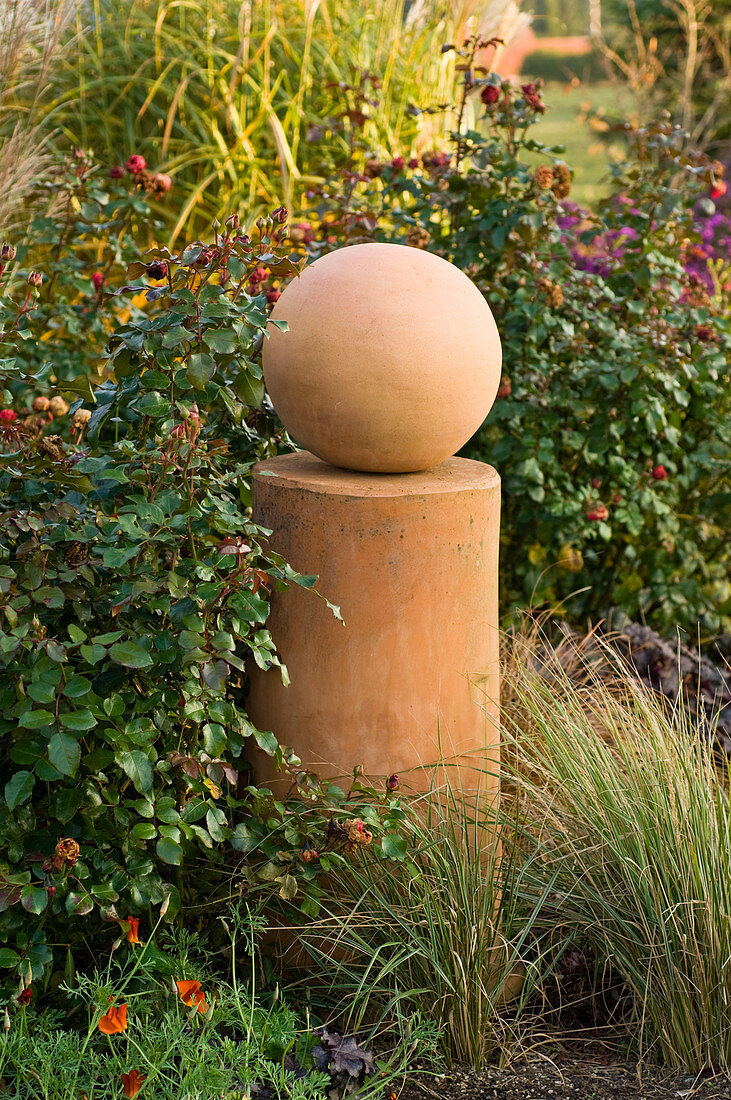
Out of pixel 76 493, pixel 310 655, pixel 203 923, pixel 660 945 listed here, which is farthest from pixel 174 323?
pixel 660 945

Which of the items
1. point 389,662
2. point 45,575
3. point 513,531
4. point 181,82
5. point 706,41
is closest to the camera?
point 45,575

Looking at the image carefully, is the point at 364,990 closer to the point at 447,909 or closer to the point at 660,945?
the point at 447,909

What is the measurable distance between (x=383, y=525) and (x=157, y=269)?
0.70 meters

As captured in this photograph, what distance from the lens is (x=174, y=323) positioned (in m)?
2.27

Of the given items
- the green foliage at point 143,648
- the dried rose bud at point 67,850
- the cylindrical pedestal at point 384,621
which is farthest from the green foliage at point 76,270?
the dried rose bud at point 67,850

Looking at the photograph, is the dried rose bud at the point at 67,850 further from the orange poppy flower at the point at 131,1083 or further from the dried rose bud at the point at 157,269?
the dried rose bud at the point at 157,269

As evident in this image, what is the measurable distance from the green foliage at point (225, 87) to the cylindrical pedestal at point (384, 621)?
330 centimetres

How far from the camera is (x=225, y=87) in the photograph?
217 inches

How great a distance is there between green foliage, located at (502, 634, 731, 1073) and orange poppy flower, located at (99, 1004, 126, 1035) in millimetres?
845

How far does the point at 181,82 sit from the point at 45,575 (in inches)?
164

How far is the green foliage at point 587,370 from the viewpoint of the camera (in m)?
3.70

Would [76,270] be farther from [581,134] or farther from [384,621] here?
[581,134]

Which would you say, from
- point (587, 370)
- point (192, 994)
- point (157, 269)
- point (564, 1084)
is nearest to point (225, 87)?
point (587, 370)

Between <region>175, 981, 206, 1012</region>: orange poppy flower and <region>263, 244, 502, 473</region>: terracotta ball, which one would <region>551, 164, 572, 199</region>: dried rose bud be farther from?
<region>175, 981, 206, 1012</region>: orange poppy flower
